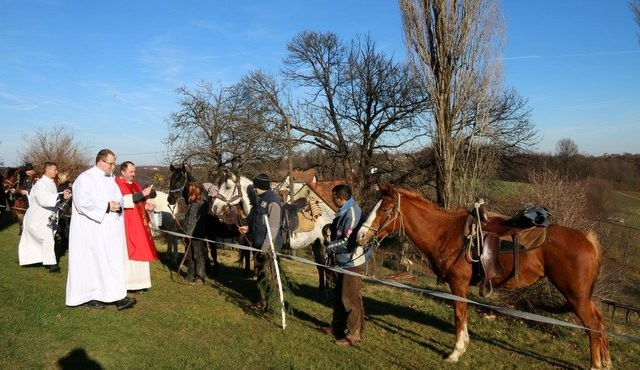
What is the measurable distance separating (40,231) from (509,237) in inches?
314

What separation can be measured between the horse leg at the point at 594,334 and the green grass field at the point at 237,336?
1.29 feet

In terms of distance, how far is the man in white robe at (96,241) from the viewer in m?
5.74

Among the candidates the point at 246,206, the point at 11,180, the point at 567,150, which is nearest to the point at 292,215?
the point at 246,206

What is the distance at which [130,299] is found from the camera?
6.26 meters

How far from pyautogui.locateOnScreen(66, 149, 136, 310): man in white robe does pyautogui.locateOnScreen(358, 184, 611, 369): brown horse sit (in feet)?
11.1

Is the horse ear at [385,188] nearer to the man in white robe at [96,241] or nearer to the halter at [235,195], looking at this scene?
the man in white robe at [96,241]

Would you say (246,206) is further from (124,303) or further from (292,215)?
(124,303)

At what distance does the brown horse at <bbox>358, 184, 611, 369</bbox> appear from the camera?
4930mm

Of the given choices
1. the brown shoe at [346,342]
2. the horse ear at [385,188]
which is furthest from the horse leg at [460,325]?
the horse ear at [385,188]

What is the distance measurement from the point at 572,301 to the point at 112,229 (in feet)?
19.2

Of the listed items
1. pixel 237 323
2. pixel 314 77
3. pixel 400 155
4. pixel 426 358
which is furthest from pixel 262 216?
pixel 314 77

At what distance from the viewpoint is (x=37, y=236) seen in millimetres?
8133

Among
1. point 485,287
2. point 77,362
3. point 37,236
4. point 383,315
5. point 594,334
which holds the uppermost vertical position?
point 37,236

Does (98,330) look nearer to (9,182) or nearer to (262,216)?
(262,216)
